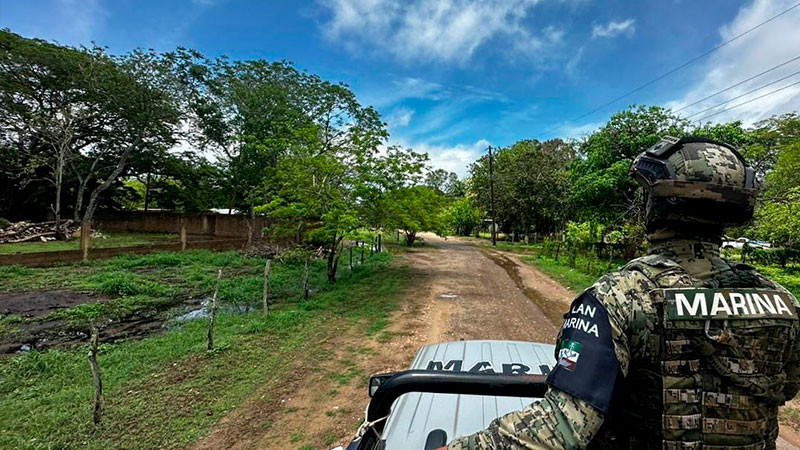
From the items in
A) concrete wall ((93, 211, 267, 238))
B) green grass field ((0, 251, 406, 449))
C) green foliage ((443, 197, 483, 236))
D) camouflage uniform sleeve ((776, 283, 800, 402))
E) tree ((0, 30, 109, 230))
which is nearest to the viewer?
camouflage uniform sleeve ((776, 283, 800, 402))

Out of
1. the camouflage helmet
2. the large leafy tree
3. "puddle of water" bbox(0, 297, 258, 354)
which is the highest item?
the large leafy tree

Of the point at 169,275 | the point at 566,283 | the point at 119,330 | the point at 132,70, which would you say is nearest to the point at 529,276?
the point at 566,283

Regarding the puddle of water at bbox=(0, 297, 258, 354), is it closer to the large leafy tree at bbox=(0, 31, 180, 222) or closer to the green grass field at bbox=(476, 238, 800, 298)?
the green grass field at bbox=(476, 238, 800, 298)

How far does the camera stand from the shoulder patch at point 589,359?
85 centimetres

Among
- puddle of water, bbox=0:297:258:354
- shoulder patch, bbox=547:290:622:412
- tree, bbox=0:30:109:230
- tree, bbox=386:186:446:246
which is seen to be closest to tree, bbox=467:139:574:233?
tree, bbox=386:186:446:246

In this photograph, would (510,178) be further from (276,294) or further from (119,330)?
(119,330)

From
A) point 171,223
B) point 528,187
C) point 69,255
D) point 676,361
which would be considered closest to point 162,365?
point 676,361

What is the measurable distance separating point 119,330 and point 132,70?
19595mm

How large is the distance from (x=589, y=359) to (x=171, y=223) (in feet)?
106

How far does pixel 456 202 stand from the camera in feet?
127

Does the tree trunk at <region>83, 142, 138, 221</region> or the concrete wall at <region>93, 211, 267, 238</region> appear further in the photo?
the concrete wall at <region>93, 211, 267, 238</region>

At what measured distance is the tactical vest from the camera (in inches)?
34.9

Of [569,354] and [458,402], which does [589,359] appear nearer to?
[569,354]

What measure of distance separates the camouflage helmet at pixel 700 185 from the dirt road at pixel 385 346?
3428 millimetres
